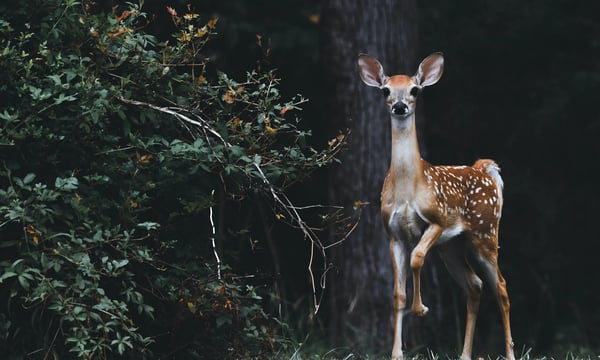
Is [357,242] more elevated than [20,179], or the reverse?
[20,179]

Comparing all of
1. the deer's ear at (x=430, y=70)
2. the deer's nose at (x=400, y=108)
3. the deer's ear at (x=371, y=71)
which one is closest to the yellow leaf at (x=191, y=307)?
the deer's nose at (x=400, y=108)

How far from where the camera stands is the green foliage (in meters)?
5.67

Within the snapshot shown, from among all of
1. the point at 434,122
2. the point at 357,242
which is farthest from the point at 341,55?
the point at 434,122

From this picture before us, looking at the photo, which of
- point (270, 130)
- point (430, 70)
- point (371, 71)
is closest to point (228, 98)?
point (270, 130)

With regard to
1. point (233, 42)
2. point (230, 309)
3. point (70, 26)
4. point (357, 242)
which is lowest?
point (357, 242)

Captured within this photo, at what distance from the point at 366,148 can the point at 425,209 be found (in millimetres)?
2855

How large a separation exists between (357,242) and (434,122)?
3701 mm

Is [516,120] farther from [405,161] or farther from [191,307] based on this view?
[191,307]

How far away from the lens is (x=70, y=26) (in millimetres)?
6102

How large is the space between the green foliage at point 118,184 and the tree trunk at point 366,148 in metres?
2.59

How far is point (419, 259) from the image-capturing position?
600 cm

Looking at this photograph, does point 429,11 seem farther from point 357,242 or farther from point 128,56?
point 128,56

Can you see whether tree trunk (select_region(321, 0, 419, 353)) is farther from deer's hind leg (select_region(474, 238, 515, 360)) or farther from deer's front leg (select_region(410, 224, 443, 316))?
deer's front leg (select_region(410, 224, 443, 316))

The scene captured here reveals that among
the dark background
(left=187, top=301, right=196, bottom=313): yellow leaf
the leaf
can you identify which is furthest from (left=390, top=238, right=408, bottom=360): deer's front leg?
the dark background
